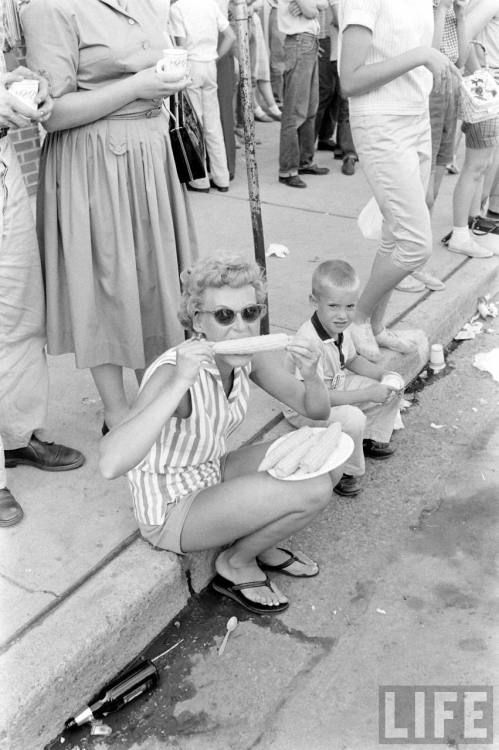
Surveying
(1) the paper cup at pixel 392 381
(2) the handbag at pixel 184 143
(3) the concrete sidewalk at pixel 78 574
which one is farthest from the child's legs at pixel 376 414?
(2) the handbag at pixel 184 143

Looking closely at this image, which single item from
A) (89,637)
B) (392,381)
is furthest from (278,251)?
(89,637)

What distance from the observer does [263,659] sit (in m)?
2.53

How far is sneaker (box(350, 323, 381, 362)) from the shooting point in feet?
12.3

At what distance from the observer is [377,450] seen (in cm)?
354

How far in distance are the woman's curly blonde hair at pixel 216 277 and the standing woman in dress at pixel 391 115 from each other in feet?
4.19

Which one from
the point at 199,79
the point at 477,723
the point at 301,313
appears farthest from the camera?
the point at 199,79

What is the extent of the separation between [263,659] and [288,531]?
396mm

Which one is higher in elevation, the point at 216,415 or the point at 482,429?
the point at 216,415

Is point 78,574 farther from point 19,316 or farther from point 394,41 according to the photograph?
point 394,41

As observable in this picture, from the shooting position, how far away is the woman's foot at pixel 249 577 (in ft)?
8.87

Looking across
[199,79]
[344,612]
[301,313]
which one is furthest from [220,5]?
[344,612]

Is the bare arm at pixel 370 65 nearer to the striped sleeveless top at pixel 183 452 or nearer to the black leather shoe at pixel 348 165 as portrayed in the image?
the striped sleeveless top at pixel 183 452

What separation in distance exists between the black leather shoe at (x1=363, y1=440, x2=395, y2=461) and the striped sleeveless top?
1069 millimetres

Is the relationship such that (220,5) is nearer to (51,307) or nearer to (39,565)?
(51,307)
